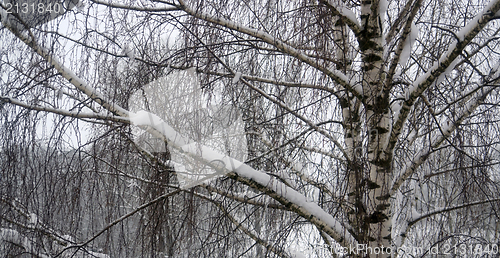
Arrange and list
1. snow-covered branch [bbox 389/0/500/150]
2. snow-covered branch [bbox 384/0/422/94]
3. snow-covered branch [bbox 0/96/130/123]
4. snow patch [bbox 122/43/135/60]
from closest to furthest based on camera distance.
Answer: snow-covered branch [bbox 389/0/500/150] → snow-covered branch [bbox 0/96/130/123] → snow-covered branch [bbox 384/0/422/94] → snow patch [bbox 122/43/135/60]

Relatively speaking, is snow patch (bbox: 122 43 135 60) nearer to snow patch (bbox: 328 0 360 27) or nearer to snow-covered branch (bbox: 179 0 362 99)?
snow-covered branch (bbox: 179 0 362 99)

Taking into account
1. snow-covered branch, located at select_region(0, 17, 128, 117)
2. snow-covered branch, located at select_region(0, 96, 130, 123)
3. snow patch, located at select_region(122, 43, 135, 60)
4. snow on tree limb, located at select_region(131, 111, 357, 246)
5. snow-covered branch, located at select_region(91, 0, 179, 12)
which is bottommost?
snow on tree limb, located at select_region(131, 111, 357, 246)

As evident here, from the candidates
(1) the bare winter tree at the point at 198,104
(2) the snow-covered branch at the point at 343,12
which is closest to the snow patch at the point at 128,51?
(1) the bare winter tree at the point at 198,104

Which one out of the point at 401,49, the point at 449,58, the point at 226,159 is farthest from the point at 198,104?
the point at 449,58

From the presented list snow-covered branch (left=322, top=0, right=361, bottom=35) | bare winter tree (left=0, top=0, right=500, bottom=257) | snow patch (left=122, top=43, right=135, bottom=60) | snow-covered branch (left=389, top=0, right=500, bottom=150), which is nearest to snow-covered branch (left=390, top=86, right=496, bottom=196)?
bare winter tree (left=0, top=0, right=500, bottom=257)

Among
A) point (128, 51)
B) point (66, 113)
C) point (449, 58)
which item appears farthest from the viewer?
point (128, 51)

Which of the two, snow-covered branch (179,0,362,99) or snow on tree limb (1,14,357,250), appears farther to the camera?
snow-covered branch (179,0,362,99)

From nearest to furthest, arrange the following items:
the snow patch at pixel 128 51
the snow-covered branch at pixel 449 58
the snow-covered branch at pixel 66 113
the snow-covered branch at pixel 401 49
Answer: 1. the snow-covered branch at pixel 449 58
2. the snow-covered branch at pixel 66 113
3. the snow-covered branch at pixel 401 49
4. the snow patch at pixel 128 51

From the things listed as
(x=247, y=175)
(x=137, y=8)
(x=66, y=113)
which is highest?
(x=137, y=8)

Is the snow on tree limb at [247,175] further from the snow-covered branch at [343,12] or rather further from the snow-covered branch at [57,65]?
the snow-covered branch at [343,12]

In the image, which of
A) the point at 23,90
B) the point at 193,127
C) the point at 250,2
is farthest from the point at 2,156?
the point at 250,2

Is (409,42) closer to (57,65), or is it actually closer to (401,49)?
(401,49)

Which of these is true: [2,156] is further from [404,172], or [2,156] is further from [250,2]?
[404,172]

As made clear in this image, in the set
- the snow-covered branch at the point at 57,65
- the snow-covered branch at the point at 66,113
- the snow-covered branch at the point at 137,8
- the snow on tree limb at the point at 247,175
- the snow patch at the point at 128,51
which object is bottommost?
the snow on tree limb at the point at 247,175
